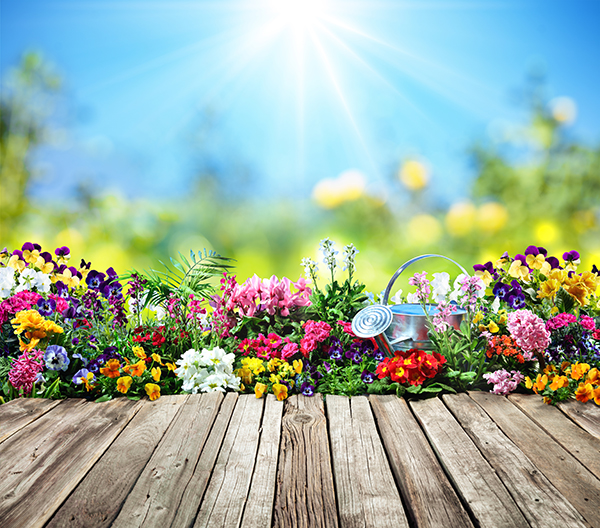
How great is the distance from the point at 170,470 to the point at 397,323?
145 centimetres

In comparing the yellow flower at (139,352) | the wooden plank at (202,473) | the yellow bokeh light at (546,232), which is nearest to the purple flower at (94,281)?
A: the yellow flower at (139,352)

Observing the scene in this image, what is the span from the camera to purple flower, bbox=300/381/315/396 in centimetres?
246

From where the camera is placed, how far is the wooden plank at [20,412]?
2139 mm

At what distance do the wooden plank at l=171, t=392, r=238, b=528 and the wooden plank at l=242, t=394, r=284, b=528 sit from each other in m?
0.16

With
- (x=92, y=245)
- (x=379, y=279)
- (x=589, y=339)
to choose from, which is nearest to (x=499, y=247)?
(x=379, y=279)

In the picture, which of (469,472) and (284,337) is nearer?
(469,472)

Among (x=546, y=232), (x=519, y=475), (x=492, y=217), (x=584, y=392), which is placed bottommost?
(x=519, y=475)

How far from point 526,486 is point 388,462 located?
46cm

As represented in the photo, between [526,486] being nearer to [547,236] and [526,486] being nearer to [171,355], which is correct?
[171,355]

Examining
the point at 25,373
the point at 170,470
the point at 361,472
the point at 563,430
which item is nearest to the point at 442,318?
the point at 563,430

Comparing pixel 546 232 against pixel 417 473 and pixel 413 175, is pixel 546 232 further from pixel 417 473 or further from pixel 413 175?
pixel 417 473

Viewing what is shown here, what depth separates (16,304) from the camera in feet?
9.52

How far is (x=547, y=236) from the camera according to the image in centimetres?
618

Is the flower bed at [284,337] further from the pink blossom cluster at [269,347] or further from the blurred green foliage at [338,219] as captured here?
the blurred green foliage at [338,219]
